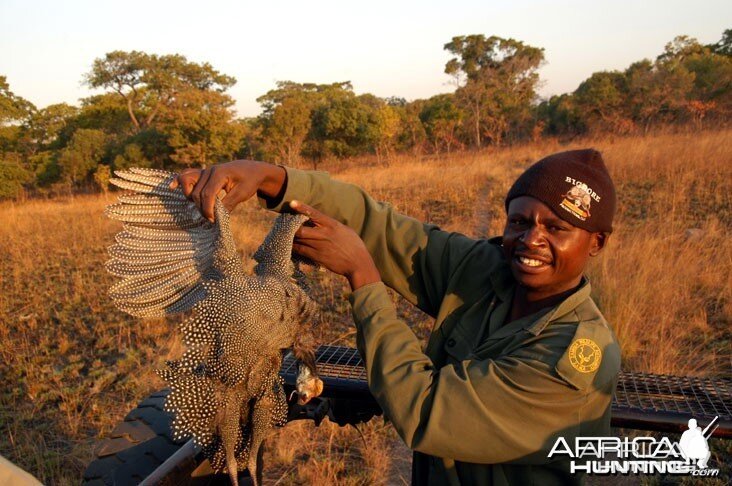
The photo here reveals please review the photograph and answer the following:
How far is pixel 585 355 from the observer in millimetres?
1499

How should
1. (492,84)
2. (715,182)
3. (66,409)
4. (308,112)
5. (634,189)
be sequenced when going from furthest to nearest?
(492,84) → (308,112) → (634,189) → (715,182) → (66,409)

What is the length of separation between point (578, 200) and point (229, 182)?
123cm

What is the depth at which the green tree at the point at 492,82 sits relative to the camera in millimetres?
25734

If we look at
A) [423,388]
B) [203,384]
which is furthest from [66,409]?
[423,388]

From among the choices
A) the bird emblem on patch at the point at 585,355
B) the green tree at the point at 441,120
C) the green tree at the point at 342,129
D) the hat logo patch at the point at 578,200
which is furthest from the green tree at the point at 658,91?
the bird emblem on patch at the point at 585,355

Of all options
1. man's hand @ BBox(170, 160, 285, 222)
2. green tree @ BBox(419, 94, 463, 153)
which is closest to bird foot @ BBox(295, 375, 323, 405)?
man's hand @ BBox(170, 160, 285, 222)

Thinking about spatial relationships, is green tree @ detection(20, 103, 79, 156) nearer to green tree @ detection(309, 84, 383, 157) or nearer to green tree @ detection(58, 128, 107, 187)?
green tree @ detection(58, 128, 107, 187)

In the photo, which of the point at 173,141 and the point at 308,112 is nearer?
the point at 173,141

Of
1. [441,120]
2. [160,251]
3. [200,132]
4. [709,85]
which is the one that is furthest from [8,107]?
[709,85]

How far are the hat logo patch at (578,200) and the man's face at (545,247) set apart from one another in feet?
0.15

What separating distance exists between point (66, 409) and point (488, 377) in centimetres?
338

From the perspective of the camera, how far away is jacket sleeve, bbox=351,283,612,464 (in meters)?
1.48

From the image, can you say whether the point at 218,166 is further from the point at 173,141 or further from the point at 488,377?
the point at 173,141

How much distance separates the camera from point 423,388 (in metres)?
1.53
